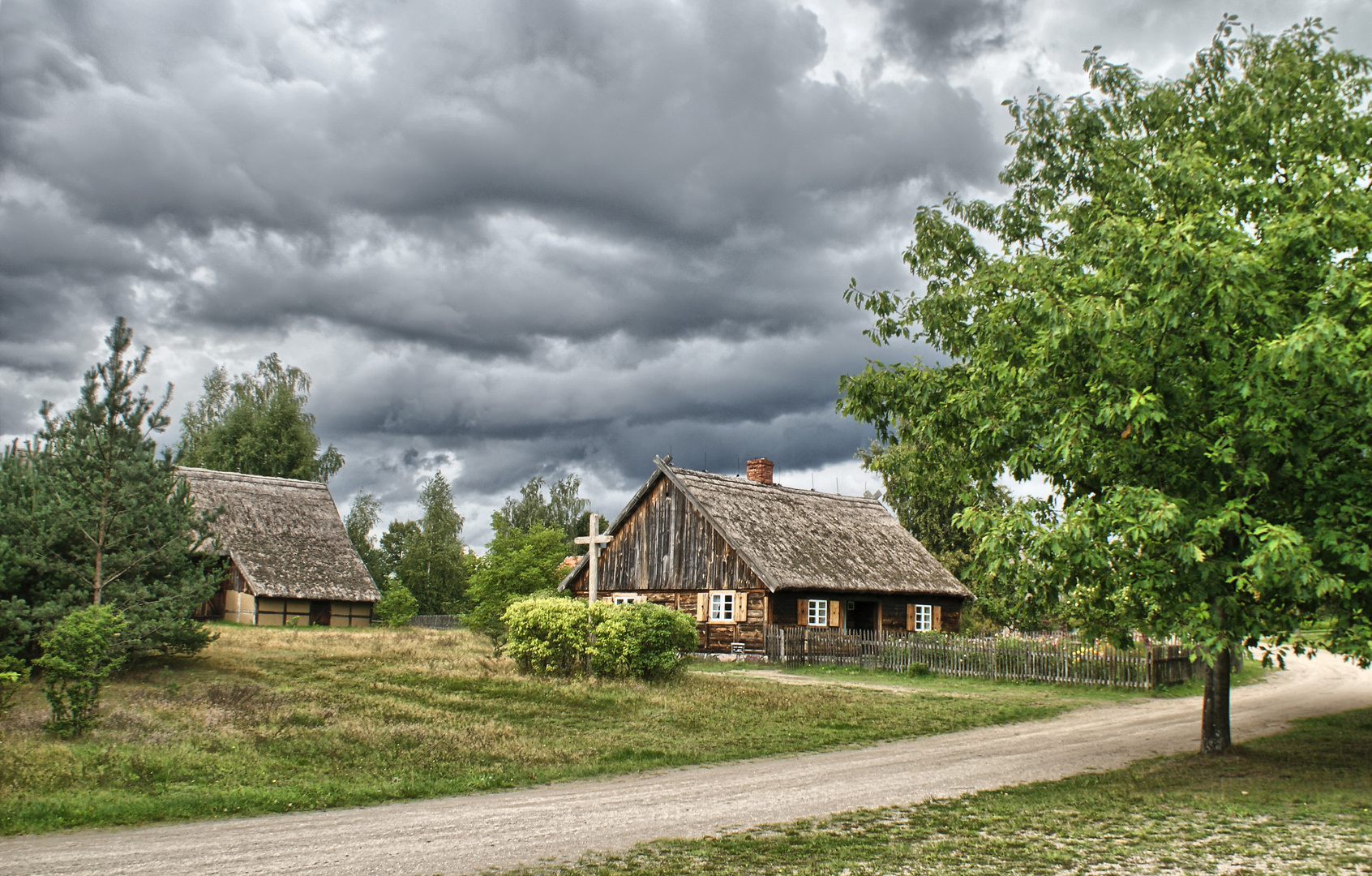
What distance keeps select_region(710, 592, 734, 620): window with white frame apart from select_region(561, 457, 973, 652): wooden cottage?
1.6 inches

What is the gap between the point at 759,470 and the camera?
4238 centimetres

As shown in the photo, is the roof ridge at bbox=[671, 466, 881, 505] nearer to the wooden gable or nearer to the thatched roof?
the wooden gable

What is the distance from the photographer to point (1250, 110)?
42.8ft

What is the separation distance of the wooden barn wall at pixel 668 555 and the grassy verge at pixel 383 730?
9.72 metres

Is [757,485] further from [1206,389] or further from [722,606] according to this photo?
[1206,389]

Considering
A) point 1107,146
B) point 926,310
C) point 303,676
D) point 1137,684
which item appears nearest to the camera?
point 1107,146

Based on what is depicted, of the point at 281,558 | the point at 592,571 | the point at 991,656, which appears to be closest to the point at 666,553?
the point at 592,571

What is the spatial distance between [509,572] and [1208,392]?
3247cm

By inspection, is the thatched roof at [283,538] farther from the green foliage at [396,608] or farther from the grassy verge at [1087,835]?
the grassy verge at [1087,835]

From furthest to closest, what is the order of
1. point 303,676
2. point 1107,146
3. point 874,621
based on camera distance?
1. point 874,621
2. point 303,676
3. point 1107,146

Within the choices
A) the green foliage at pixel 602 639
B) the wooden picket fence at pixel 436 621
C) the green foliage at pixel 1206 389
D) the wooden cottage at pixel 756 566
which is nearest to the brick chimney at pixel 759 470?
the wooden cottage at pixel 756 566

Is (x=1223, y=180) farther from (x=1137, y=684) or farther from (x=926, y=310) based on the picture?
(x=1137, y=684)

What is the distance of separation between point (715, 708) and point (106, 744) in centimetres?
971

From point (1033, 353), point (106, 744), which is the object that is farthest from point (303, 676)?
point (1033, 353)
